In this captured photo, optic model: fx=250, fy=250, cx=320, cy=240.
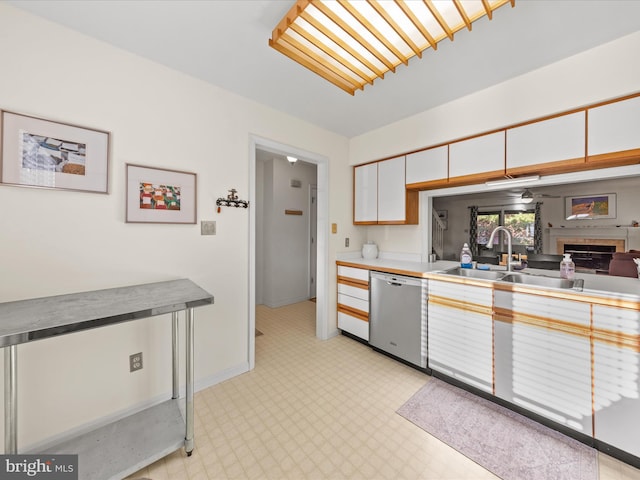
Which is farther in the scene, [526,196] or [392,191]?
[392,191]

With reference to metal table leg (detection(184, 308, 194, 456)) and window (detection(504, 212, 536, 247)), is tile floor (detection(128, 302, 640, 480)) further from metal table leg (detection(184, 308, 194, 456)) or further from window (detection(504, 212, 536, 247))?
window (detection(504, 212, 536, 247))

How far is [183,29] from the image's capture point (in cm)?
155

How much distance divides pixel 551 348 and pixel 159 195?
2906 mm

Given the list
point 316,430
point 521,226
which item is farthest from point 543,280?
point 316,430

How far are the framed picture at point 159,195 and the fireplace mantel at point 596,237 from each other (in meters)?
3.04

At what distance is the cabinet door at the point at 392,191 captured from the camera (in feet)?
9.36

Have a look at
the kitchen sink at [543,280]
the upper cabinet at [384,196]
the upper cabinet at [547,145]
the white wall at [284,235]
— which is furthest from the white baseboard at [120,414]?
the upper cabinet at [547,145]

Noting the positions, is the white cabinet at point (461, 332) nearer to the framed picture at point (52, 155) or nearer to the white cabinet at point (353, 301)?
the white cabinet at point (353, 301)

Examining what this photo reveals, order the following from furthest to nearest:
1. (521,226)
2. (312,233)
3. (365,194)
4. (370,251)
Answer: (312,233)
(370,251)
(365,194)
(521,226)

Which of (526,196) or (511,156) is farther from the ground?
(511,156)

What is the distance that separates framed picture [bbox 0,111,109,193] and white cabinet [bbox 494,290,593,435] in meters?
2.92

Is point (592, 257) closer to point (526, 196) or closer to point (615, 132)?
point (526, 196)

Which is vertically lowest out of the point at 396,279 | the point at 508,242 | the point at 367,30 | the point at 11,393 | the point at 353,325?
the point at 353,325

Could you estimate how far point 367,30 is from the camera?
4.77ft
